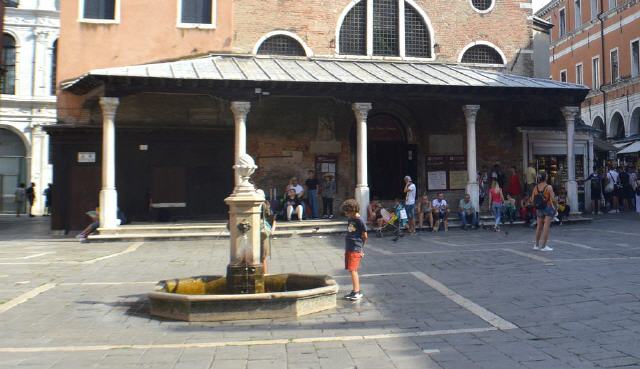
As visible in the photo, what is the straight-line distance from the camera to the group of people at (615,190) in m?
20.6

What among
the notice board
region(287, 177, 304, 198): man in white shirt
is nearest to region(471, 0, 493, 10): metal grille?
the notice board

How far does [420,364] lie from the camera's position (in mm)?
4656

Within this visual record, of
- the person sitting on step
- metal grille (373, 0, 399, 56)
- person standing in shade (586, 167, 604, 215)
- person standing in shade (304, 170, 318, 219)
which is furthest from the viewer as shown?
person standing in shade (586, 167, 604, 215)

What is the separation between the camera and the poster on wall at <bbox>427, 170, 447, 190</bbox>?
1895cm

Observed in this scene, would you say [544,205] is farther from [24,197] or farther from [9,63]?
[9,63]

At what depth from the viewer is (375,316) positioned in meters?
6.44

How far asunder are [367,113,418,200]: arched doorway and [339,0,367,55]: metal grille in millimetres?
2462

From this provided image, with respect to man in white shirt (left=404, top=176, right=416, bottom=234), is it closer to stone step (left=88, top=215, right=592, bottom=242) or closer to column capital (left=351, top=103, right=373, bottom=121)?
stone step (left=88, top=215, right=592, bottom=242)

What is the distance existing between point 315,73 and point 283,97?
2.13 metres

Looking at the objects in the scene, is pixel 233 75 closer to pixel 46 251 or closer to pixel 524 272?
pixel 46 251

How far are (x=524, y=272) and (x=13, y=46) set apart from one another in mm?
27175

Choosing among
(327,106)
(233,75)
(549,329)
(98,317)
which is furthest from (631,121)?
(98,317)

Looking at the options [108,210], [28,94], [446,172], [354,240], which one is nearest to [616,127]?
[446,172]

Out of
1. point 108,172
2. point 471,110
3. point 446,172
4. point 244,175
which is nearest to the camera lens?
point 244,175
